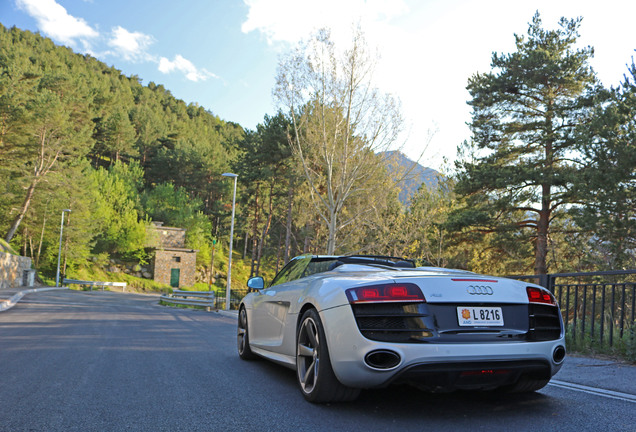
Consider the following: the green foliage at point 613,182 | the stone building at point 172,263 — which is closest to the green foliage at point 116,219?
the stone building at point 172,263

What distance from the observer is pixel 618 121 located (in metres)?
18.6

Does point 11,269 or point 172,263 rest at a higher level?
point 172,263

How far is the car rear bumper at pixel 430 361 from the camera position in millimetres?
3176

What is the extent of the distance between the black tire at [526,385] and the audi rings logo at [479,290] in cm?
83

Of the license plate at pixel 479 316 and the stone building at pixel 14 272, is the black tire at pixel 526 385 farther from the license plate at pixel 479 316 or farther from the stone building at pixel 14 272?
the stone building at pixel 14 272

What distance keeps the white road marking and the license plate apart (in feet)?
4.69

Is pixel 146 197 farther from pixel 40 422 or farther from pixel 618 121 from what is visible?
pixel 40 422

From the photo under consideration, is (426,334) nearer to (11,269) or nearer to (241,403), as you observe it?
(241,403)

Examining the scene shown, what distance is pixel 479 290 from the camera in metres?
3.48

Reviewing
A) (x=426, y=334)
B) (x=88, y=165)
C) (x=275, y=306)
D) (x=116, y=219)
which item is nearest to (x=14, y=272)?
(x=116, y=219)

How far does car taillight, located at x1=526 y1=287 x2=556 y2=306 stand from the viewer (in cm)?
368

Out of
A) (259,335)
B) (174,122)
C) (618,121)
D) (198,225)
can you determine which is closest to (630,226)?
(618,121)

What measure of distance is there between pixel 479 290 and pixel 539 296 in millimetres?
576

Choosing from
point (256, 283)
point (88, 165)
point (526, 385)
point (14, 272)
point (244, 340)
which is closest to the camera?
point (526, 385)
